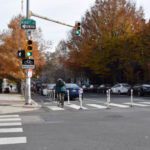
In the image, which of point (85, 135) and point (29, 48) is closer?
point (85, 135)

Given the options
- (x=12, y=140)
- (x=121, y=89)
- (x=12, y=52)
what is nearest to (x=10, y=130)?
(x=12, y=140)

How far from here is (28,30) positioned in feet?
94.8

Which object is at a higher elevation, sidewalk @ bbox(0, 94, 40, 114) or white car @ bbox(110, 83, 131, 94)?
white car @ bbox(110, 83, 131, 94)

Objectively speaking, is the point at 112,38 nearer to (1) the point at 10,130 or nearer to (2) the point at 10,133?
(1) the point at 10,130

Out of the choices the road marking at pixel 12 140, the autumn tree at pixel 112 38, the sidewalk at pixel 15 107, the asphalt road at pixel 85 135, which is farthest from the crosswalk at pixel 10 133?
the autumn tree at pixel 112 38

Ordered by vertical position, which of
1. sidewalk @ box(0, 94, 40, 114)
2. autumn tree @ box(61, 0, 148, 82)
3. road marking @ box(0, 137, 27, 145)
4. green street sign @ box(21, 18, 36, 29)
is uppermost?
autumn tree @ box(61, 0, 148, 82)

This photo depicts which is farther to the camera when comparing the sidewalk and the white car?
the white car

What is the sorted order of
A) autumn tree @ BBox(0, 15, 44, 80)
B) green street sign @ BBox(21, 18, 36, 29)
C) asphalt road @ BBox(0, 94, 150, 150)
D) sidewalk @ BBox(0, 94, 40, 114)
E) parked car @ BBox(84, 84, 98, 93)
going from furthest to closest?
parked car @ BBox(84, 84, 98, 93), autumn tree @ BBox(0, 15, 44, 80), green street sign @ BBox(21, 18, 36, 29), sidewalk @ BBox(0, 94, 40, 114), asphalt road @ BBox(0, 94, 150, 150)

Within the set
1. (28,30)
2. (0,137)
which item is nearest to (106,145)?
(0,137)

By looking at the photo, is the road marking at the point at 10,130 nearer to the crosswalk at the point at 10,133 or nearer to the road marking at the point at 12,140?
the crosswalk at the point at 10,133

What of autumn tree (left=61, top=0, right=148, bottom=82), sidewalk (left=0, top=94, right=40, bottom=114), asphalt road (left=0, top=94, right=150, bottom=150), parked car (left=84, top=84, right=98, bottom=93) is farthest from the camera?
parked car (left=84, top=84, right=98, bottom=93)

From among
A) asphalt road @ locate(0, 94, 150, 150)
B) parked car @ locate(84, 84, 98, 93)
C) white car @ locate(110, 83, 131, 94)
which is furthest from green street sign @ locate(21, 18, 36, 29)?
parked car @ locate(84, 84, 98, 93)

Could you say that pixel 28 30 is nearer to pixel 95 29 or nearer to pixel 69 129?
pixel 69 129

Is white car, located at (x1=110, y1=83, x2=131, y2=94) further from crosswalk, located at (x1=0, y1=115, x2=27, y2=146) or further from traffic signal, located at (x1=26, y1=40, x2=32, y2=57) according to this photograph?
crosswalk, located at (x1=0, y1=115, x2=27, y2=146)
